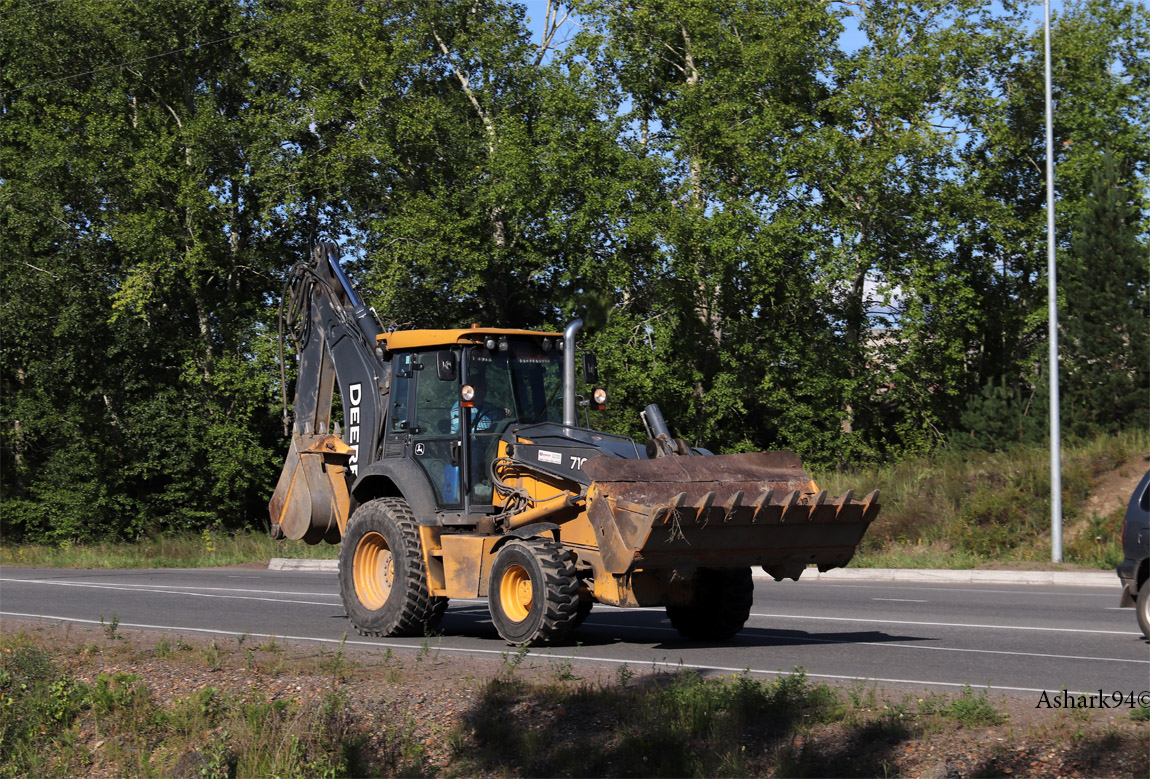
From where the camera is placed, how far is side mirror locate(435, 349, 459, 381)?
12.4 meters

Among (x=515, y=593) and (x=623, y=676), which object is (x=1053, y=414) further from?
(x=623, y=676)

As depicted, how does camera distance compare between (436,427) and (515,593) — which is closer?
(515,593)

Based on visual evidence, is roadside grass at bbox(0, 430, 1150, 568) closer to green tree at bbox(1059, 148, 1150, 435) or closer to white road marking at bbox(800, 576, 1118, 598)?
green tree at bbox(1059, 148, 1150, 435)

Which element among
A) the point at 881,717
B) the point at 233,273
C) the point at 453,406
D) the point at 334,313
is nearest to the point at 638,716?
the point at 881,717

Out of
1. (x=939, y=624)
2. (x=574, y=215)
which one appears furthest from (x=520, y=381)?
(x=574, y=215)

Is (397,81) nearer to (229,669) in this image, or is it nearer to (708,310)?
(708,310)

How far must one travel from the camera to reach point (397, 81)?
37.6m

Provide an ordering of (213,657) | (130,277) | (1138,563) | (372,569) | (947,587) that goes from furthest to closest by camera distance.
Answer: (130,277) < (947,587) < (372,569) < (1138,563) < (213,657)

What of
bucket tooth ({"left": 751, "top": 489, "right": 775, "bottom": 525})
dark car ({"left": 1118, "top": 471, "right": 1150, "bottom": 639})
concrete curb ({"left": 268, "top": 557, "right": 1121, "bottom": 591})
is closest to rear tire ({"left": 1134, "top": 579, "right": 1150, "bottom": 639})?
dark car ({"left": 1118, "top": 471, "right": 1150, "bottom": 639})

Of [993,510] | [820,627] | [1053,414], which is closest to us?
[820,627]

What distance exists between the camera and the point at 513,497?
1232cm

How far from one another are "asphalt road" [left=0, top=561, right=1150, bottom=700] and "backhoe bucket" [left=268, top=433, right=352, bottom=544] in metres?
1.12

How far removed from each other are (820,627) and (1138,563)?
11.1 ft

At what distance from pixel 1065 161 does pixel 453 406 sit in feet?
91.7
